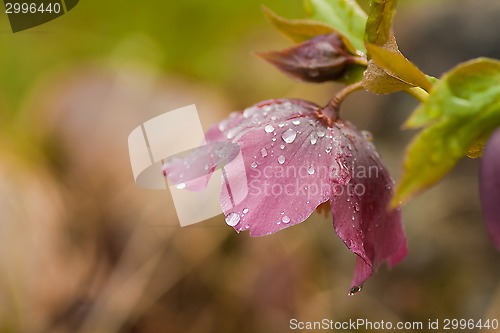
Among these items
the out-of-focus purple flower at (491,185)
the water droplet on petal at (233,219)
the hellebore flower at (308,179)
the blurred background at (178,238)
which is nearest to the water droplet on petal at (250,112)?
the hellebore flower at (308,179)

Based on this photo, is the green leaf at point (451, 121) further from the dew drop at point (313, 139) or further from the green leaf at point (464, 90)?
the dew drop at point (313, 139)

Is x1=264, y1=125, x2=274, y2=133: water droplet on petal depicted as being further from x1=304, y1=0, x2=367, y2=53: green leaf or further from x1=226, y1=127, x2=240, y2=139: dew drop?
x1=304, y1=0, x2=367, y2=53: green leaf

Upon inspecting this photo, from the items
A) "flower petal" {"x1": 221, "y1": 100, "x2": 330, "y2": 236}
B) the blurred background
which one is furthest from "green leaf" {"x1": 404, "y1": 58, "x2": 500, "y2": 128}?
the blurred background

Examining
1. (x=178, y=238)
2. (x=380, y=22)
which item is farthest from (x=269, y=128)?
(x=178, y=238)

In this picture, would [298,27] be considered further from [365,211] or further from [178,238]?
[178,238]

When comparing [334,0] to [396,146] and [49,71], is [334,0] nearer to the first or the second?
[396,146]

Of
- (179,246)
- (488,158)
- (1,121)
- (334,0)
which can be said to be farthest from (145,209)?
(488,158)
